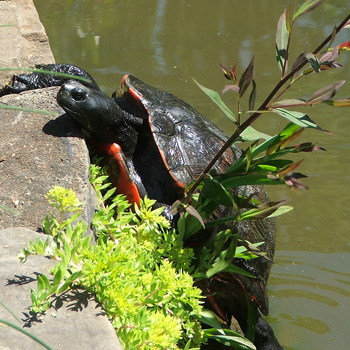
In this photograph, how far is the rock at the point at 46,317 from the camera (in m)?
1.58

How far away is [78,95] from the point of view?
9.92 feet

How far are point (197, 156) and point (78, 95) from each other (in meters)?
0.65

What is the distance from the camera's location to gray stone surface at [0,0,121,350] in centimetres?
163

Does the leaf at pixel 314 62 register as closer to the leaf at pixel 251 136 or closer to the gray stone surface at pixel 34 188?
the leaf at pixel 251 136

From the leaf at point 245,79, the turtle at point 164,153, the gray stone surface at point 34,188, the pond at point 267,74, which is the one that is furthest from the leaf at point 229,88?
the turtle at point 164,153

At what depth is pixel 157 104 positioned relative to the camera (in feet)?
10.8

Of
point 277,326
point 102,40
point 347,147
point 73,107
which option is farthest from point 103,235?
point 102,40

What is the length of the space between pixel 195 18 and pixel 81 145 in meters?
4.06

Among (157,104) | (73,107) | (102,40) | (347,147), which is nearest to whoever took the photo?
(73,107)

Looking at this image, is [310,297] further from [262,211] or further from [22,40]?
[22,40]

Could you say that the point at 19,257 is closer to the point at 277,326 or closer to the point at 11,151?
the point at 11,151

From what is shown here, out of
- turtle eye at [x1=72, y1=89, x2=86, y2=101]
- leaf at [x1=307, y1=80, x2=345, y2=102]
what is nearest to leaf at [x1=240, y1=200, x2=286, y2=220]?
leaf at [x1=307, y1=80, x2=345, y2=102]

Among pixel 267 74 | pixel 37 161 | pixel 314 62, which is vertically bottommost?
pixel 267 74

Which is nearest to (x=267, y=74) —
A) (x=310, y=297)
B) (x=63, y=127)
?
(x=310, y=297)
